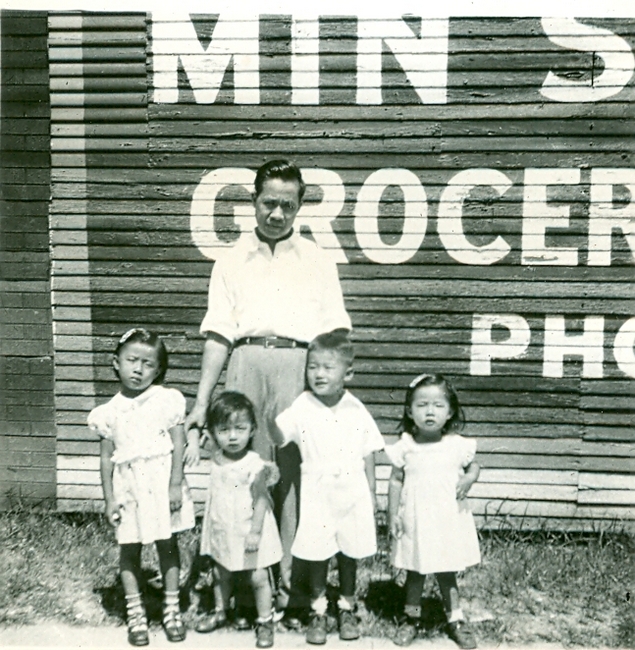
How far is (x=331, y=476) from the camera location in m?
3.16

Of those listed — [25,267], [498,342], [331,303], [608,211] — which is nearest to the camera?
[331,303]

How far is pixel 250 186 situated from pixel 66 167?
1.22 metres

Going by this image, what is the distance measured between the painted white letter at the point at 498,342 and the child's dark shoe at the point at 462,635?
175cm

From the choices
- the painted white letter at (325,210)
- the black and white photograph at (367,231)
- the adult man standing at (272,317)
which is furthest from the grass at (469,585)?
the painted white letter at (325,210)

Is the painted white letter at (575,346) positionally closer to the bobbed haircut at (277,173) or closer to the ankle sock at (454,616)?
the ankle sock at (454,616)

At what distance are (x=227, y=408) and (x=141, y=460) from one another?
480mm

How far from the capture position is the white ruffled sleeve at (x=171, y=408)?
3252mm

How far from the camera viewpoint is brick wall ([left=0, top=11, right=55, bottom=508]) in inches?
179

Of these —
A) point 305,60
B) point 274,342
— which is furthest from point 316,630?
point 305,60

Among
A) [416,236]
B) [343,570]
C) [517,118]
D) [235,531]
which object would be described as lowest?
[343,570]

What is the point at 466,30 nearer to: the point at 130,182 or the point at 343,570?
the point at 130,182

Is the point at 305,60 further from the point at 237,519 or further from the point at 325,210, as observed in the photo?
the point at 237,519

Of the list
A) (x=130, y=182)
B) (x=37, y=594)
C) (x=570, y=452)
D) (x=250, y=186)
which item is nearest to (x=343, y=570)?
(x=37, y=594)

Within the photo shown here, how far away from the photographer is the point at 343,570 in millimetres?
3230
